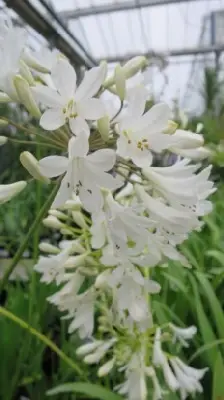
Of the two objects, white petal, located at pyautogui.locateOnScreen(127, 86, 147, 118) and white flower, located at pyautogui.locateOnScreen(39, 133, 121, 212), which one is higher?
white petal, located at pyautogui.locateOnScreen(127, 86, 147, 118)

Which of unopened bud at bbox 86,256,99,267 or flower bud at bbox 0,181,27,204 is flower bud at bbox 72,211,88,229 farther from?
flower bud at bbox 0,181,27,204

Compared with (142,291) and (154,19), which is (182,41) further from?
Result: (142,291)

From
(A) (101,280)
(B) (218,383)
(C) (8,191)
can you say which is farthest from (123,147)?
(B) (218,383)

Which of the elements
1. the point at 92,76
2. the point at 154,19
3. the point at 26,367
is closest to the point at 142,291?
the point at 92,76

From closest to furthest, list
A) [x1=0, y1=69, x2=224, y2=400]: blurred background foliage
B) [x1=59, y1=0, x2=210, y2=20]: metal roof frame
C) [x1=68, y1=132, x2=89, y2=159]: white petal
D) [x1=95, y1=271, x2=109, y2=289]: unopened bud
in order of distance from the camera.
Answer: [x1=68, y1=132, x2=89, y2=159]: white petal < [x1=95, y1=271, x2=109, y2=289]: unopened bud < [x1=0, y1=69, x2=224, y2=400]: blurred background foliage < [x1=59, y1=0, x2=210, y2=20]: metal roof frame

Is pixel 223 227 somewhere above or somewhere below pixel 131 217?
below

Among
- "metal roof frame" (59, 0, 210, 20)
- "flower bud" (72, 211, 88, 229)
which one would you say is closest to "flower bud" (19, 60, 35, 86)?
"flower bud" (72, 211, 88, 229)

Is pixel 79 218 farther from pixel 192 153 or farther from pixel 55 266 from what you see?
pixel 192 153
